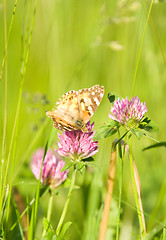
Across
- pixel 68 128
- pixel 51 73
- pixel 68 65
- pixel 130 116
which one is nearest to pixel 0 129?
pixel 51 73

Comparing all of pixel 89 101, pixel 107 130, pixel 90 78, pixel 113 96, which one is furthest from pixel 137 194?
pixel 90 78

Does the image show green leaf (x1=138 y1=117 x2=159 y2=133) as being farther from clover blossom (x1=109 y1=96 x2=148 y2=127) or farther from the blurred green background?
the blurred green background

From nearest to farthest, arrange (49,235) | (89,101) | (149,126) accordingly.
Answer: (49,235) → (149,126) → (89,101)

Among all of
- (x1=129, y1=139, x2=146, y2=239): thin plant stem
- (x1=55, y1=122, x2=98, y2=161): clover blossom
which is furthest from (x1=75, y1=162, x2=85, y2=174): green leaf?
(x1=129, y1=139, x2=146, y2=239): thin plant stem

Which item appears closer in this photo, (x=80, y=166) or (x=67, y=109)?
(x=80, y=166)

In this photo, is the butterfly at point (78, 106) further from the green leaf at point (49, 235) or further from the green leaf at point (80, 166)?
the green leaf at point (49, 235)

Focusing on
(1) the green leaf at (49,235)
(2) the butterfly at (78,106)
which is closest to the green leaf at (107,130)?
(2) the butterfly at (78,106)

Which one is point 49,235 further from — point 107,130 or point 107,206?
point 107,130

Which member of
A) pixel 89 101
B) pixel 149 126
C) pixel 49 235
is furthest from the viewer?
pixel 89 101
